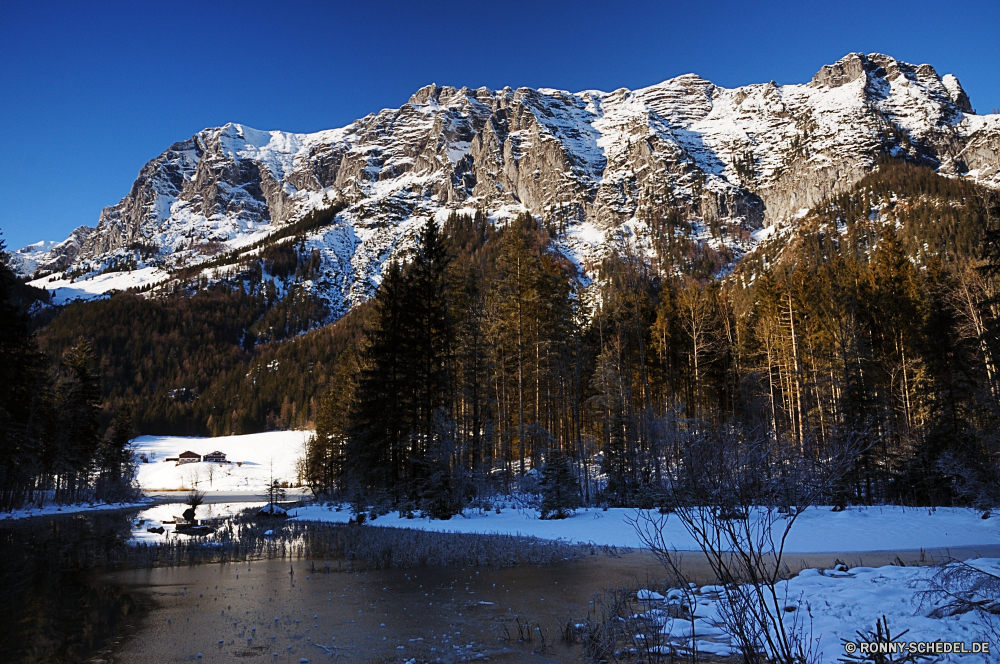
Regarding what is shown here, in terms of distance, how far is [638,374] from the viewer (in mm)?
41188

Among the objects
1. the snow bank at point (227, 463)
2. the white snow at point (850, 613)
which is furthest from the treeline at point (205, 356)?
the white snow at point (850, 613)

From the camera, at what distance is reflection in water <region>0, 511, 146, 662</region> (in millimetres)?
6986

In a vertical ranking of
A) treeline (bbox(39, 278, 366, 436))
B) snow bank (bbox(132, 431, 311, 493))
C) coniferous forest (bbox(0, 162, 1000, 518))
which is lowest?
snow bank (bbox(132, 431, 311, 493))

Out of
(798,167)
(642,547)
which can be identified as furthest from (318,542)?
(798,167)

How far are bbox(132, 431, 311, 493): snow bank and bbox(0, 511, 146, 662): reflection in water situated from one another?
5463 centimetres

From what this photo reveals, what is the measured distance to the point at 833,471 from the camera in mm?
4281

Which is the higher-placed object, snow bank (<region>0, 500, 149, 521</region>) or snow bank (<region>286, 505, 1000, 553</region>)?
snow bank (<region>286, 505, 1000, 553</region>)

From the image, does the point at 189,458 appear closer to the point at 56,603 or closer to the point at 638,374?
the point at 638,374

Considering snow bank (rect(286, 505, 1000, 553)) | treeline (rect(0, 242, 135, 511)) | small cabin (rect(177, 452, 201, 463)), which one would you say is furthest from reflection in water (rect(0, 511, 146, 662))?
small cabin (rect(177, 452, 201, 463))

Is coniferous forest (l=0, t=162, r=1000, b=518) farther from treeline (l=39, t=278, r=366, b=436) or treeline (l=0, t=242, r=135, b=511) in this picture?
treeline (l=39, t=278, r=366, b=436)

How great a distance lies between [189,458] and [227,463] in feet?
24.3

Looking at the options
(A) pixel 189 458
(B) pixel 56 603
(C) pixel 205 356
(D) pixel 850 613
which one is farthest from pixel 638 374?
(C) pixel 205 356

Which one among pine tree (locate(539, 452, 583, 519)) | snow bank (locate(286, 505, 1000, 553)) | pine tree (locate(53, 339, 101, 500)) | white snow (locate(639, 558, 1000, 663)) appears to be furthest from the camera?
pine tree (locate(53, 339, 101, 500))

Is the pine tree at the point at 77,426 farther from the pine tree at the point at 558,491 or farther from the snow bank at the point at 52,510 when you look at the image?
the pine tree at the point at 558,491
